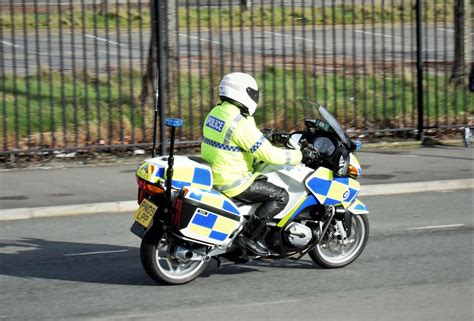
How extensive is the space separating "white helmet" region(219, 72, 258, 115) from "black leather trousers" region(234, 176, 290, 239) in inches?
23.6

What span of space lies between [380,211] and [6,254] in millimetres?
4071

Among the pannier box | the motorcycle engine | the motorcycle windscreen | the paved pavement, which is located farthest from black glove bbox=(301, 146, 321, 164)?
the paved pavement

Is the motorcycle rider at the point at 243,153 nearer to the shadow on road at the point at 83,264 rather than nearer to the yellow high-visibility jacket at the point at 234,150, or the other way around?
the yellow high-visibility jacket at the point at 234,150

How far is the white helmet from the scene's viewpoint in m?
7.43

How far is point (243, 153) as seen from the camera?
757 cm

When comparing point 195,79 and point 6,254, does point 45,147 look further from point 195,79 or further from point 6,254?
point 6,254

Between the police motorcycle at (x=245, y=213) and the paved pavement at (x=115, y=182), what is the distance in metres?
3.11

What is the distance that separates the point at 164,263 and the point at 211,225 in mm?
497

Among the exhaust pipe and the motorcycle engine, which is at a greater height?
the motorcycle engine

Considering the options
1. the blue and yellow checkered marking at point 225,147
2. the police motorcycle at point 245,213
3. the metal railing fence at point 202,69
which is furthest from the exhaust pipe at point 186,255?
the metal railing fence at point 202,69

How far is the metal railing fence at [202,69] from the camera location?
13.2 meters

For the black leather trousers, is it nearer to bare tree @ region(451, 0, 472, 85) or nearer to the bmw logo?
the bmw logo

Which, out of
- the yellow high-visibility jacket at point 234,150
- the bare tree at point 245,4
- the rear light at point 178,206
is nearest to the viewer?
the rear light at point 178,206

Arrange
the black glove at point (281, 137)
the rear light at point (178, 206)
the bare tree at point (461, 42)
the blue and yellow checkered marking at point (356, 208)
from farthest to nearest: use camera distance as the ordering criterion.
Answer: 1. the bare tree at point (461, 42)
2. the blue and yellow checkered marking at point (356, 208)
3. the black glove at point (281, 137)
4. the rear light at point (178, 206)
